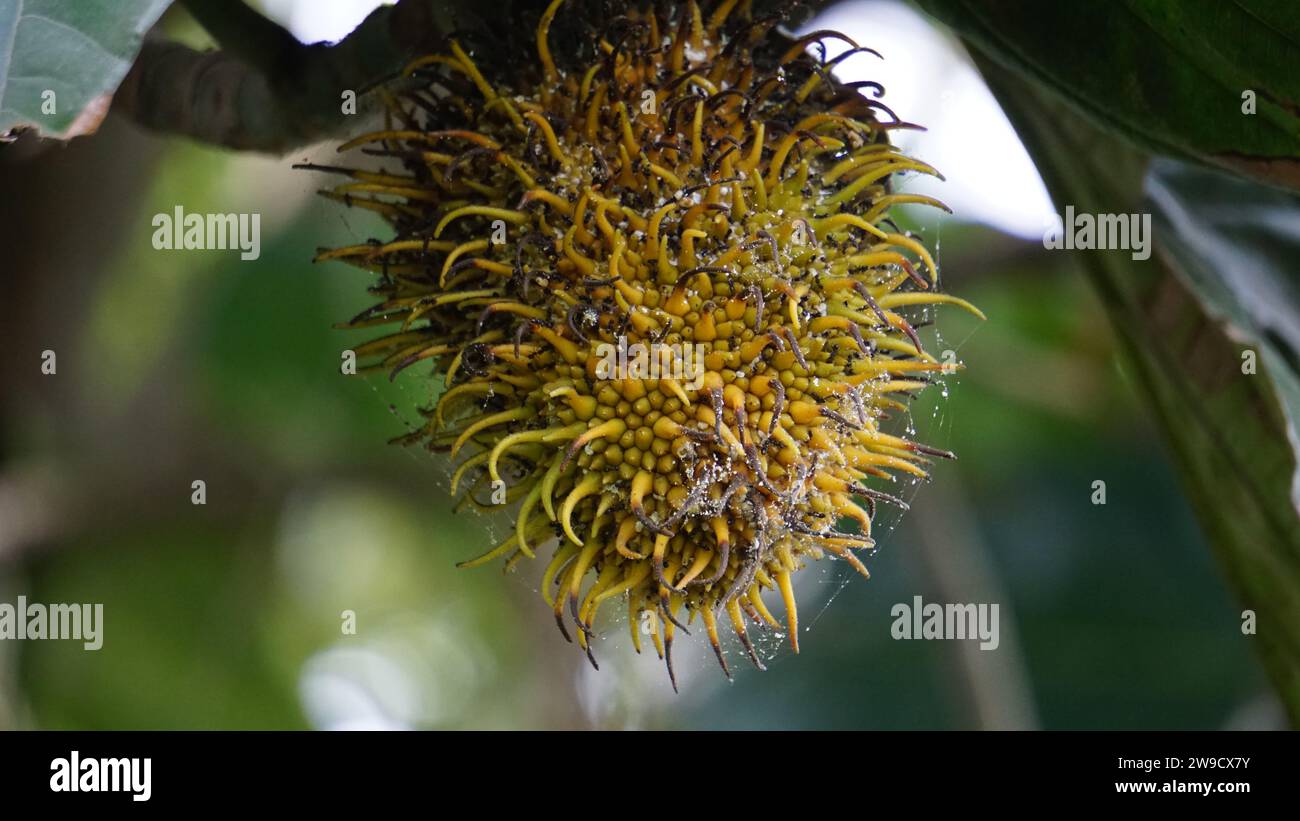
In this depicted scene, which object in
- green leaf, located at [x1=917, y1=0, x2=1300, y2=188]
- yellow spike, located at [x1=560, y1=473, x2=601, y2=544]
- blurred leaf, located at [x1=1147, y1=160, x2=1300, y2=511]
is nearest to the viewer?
yellow spike, located at [x1=560, y1=473, x2=601, y2=544]

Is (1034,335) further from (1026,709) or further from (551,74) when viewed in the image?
(551,74)

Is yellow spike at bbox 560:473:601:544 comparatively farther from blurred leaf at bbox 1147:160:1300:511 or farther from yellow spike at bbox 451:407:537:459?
blurred leaf at bbox 1147:160:1300:511

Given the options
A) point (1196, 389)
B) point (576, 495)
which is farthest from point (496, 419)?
point (1196, 389)

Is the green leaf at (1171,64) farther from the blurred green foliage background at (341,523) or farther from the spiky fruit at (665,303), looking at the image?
the blurred green foliage background at (341,523)

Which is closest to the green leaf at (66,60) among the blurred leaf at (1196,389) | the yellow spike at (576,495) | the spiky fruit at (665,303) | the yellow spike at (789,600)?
the spiky fruit at (665,303)

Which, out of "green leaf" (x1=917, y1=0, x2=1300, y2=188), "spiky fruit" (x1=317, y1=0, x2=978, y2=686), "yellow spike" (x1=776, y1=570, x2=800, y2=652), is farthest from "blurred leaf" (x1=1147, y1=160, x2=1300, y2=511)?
"yellow spike" (x1=776, y1=570, x2=800, y2=652)

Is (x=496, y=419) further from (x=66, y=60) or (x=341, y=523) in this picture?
(x=341, y=523)
